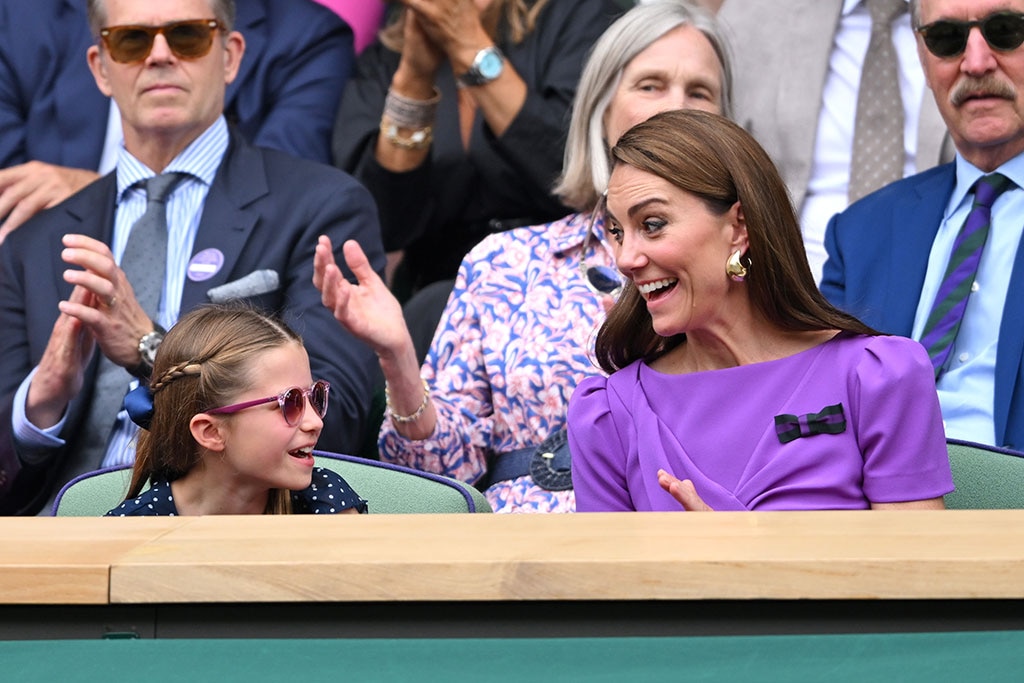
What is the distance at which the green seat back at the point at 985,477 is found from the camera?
2154 mm

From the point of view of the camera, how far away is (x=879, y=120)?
3.78 meters

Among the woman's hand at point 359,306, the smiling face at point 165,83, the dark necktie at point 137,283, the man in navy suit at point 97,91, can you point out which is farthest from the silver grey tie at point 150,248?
the woman's hand at point 359,306

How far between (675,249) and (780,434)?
341mm

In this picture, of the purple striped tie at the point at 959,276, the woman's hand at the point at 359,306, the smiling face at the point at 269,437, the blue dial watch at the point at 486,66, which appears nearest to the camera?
the smiling face at the point at 269,437

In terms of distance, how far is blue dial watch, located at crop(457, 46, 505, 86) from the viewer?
12.0 feet

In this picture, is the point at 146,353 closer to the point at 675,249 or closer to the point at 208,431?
the point at 208,431

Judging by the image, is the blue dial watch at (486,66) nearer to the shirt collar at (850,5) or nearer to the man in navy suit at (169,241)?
the man in navy suit at (169,241)

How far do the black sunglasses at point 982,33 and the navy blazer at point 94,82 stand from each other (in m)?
1.68

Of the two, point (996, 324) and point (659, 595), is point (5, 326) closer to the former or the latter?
point (996, 324)

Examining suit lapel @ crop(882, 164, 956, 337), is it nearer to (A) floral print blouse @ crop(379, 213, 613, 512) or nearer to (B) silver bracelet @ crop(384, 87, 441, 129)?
(A) floral print blouse @ crop(379, 213, 613, 512)

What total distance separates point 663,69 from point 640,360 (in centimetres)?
105

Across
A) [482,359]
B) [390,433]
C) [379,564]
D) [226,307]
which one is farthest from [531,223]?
[379,564]

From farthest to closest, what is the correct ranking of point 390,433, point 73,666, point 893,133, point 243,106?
point 243,106
point 893,133
point 390,433
point 73,666

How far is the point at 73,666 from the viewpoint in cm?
125
